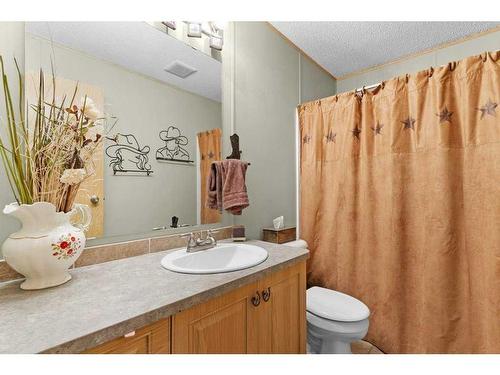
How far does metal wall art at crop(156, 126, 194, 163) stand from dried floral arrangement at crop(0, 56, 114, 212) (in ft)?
1.18

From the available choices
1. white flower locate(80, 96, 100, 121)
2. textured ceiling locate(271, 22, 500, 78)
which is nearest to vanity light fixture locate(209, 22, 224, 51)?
textured ceiling locate(271, 22, 500, 78)

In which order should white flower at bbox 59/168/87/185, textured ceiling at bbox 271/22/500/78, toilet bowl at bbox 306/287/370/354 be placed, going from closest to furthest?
1. white flower at bbox 59/168/87/185
2. toilet bowl at bbox 306/287/370/354
3. textured ceiling at bbox 271/22/500/78

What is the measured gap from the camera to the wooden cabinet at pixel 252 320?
0.75 m

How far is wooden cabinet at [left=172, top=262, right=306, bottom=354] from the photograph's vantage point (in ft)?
2.46

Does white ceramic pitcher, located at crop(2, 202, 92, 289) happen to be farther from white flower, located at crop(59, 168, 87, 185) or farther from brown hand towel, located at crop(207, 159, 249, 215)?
brown hand towel, located at crop(207, 159, 249, 215)

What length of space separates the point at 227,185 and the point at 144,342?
861mm

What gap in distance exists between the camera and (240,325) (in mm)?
885

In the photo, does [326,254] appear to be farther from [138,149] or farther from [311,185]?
[138,149]

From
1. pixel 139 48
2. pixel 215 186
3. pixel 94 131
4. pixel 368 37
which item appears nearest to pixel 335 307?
pixel 215 186

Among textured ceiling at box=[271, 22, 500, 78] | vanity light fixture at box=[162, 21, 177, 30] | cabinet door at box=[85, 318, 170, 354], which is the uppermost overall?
textured ceiling at box=[271, 22, 500, 78]

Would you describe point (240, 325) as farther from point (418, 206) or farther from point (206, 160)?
point (418, 206)

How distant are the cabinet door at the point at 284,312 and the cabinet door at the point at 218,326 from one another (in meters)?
0.08
